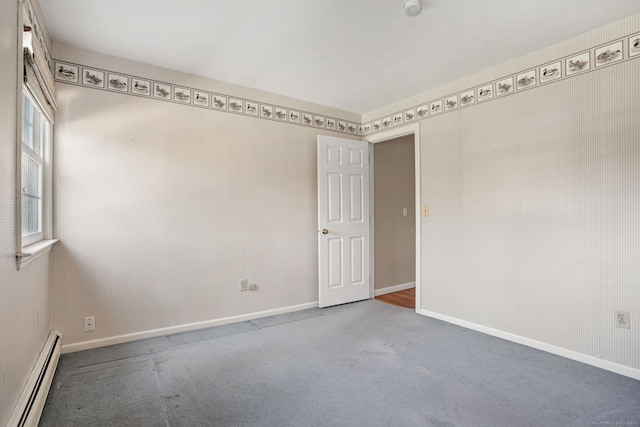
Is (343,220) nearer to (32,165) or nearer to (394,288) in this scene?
(394,288)

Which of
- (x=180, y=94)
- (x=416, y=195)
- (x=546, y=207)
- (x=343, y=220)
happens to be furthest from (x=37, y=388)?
(x=546, y=207)

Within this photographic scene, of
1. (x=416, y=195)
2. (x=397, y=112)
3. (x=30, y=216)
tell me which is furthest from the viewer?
(x=397, y=112)

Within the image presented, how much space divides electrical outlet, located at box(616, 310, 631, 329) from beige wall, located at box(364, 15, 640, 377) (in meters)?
0.03

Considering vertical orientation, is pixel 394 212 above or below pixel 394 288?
above

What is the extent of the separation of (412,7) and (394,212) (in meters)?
3.02

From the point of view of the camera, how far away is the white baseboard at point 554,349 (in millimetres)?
2270

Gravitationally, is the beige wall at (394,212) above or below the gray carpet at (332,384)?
above

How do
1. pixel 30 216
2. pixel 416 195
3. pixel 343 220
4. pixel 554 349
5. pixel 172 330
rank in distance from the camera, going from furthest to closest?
pixel 343 220 → pixel 416 195 → pixel 172 330 → pixel 554 349 → pixel 30 216

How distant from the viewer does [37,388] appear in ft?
6.04

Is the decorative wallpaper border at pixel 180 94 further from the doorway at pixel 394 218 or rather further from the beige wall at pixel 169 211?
the doorway at pixel 394 218

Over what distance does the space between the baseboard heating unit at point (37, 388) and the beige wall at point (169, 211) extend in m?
0.33

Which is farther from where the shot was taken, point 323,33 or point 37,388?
point 323,33

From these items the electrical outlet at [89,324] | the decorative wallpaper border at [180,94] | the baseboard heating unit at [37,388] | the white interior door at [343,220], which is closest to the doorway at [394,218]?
the white interior door at [343,220]

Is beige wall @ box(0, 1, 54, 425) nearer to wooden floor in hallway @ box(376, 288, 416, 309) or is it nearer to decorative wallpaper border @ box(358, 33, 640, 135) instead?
decorative wallpaper border @ box(358, 33, 640, 135)
